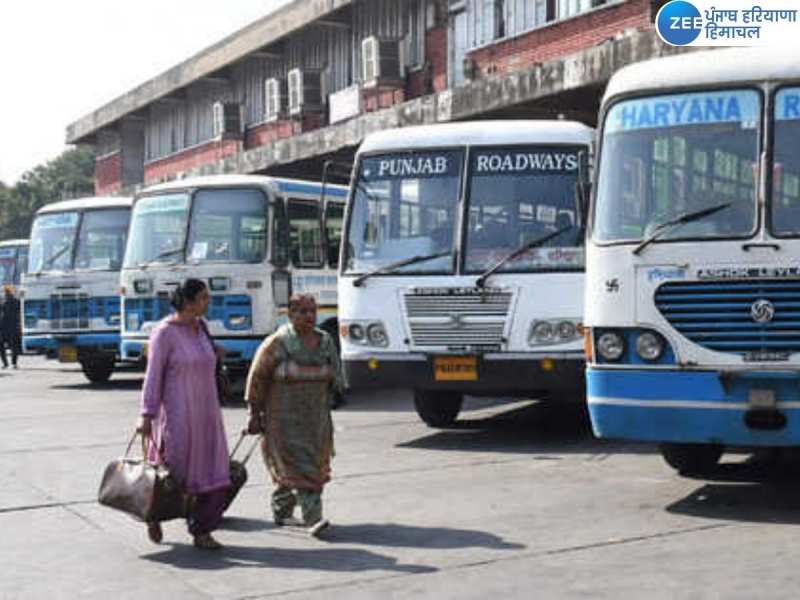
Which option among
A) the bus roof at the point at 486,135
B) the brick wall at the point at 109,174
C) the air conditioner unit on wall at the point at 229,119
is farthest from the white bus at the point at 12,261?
the bus roof at the point at 486,135

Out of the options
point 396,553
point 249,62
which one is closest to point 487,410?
point 396,553

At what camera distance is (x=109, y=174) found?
44.7 metres

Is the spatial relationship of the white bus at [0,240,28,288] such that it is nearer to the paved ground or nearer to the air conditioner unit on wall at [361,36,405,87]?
the air conditioner unit on wall at [361,36,405,87]

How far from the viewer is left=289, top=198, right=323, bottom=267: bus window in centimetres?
1583

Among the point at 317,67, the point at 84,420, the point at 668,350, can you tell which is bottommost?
the point at 84,420

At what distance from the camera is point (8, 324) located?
26.2 metres

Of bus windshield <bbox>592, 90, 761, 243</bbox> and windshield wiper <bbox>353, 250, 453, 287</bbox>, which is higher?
bus windshield <bbox>592, 90, 761, 243</bbox>

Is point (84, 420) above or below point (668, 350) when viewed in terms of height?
below

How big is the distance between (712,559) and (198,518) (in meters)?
2.83

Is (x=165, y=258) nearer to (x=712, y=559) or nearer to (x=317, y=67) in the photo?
(x=712, y=559)

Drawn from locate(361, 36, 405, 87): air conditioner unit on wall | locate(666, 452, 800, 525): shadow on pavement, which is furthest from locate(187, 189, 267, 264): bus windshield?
locate(361, 36, 405, 87): air conditioner unit on wall

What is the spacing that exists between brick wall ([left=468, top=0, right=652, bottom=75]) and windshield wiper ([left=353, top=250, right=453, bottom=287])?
8120 mm

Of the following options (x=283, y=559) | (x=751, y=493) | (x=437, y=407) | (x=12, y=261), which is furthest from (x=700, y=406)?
(x=12, y=261)

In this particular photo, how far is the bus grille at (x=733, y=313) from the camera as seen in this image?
24.5 ft
